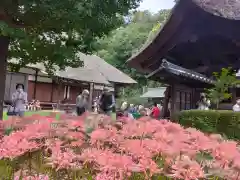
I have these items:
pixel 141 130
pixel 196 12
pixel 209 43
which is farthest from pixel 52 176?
pixel 209 43

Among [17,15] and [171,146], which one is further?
[17,15]

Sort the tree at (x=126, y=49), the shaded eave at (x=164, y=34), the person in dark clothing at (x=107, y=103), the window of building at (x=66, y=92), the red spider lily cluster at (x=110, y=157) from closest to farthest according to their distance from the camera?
the red spider lily cluster at (x=110, y=157) → the shaded eave at (x=164, y=34) → the person in dark clothing at (x=107, y=103) → the window of building at (x=66, y=92) → the tree at (x=126, y=49)

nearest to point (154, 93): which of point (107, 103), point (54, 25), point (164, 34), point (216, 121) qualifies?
point (164, 34)

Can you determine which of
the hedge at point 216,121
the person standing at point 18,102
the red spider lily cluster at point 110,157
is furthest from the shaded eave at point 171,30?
the red spider lily cluster at point 110,157

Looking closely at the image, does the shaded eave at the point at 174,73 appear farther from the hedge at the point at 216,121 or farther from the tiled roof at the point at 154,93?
the tiled roof at the point at 154,93

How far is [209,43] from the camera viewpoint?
32.7 ft

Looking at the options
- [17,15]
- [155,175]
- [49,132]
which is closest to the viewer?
[155,175]

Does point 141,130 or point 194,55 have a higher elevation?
point 194,55

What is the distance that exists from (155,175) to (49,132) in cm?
71

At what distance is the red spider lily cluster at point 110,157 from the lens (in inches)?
55.2

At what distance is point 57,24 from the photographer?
21.9ft

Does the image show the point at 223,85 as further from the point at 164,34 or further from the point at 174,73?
the point at 164,34

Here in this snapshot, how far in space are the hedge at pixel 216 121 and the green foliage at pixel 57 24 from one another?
256 centimetres

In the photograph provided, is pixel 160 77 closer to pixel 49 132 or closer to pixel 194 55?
pixel 194 55
